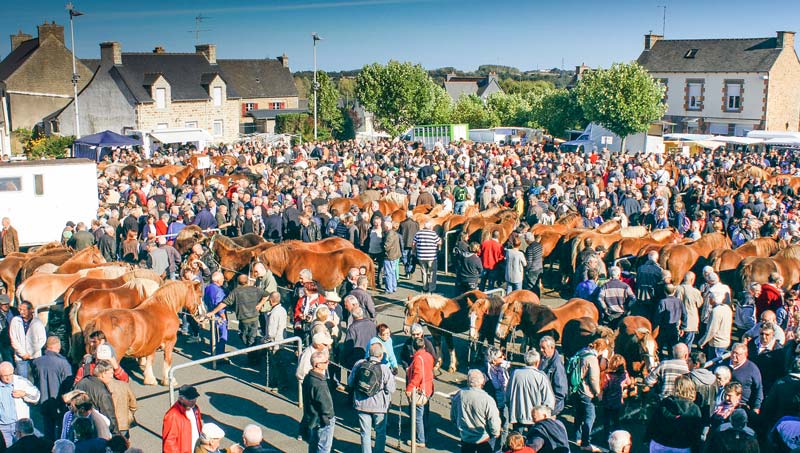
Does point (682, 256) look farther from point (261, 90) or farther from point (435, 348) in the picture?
point (261, 90)

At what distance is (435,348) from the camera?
11.4m

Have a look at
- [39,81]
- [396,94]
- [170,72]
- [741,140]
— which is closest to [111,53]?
[170,72]

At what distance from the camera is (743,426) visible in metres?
7.18

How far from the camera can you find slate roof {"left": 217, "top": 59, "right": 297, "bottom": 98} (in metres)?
61.7

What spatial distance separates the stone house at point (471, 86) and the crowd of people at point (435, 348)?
78955mm

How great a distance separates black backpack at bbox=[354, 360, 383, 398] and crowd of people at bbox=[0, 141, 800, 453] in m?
0.02

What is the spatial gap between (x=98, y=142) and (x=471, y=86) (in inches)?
3024

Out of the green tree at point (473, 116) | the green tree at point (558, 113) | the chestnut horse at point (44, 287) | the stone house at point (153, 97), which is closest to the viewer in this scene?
the chestnut horse at point (44, 287)

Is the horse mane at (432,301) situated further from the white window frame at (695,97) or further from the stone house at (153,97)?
the white window frame at (695,97)

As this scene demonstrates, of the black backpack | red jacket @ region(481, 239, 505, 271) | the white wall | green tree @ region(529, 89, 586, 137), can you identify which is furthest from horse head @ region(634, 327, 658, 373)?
the white wall

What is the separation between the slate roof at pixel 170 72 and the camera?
1881 inches

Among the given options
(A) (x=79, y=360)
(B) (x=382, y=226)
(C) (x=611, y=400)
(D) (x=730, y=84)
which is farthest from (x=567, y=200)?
(D) (x=730, y=84)

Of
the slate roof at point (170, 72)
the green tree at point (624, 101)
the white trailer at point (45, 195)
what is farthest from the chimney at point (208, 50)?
the white trailer at point (45, 195)

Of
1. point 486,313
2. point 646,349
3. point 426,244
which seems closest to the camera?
point 646,349
